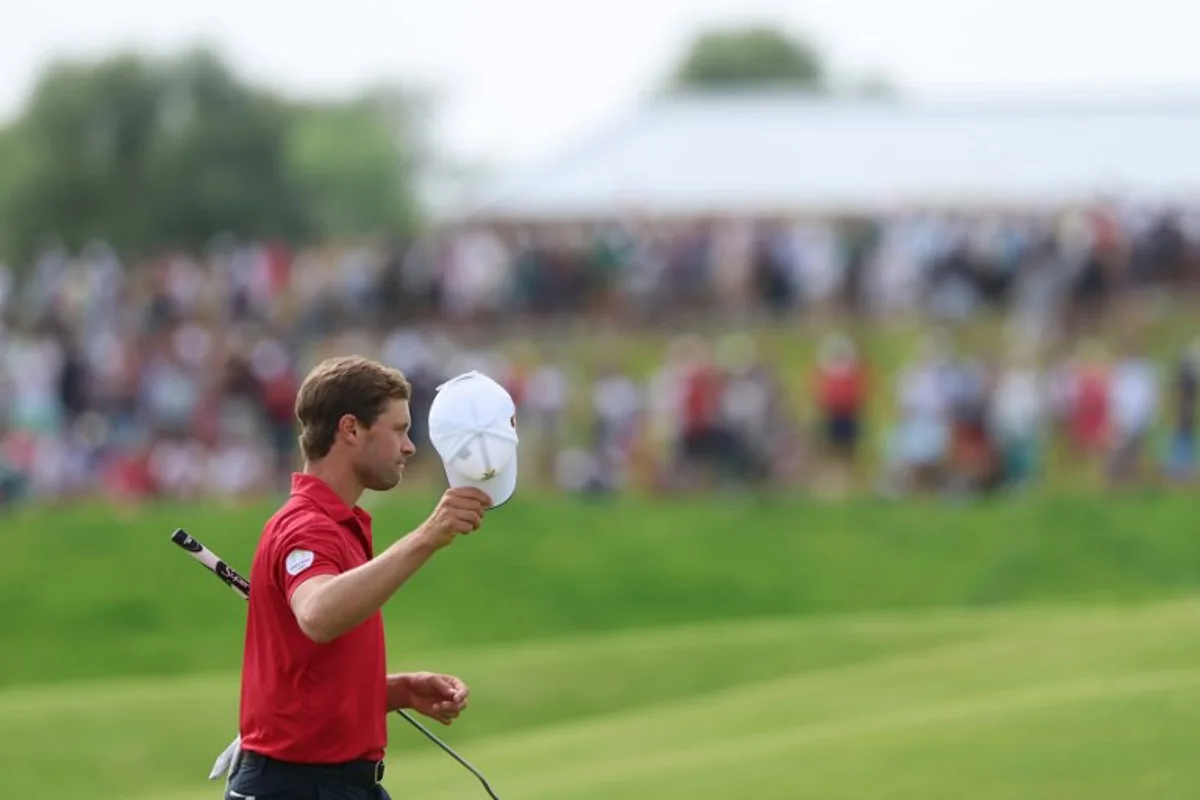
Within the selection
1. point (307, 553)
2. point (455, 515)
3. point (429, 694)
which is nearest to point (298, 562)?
point (307, 553)

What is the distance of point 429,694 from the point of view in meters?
7.86

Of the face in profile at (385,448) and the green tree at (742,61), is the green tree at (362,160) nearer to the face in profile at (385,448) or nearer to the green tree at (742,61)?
the green tree at (742,61)

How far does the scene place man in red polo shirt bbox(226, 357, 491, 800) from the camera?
7.22 m

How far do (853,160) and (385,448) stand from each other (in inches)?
1995

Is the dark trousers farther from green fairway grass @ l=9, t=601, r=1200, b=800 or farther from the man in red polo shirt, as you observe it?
green fairway grass @ l=9, t=601, r=1200, b=800

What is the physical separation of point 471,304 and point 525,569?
8.49 metres

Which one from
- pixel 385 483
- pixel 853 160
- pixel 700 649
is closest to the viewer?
pixel 385 483

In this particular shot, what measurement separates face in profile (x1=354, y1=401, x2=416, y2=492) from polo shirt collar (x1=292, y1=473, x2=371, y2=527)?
0.33ft

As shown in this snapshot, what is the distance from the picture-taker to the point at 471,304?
40.2m

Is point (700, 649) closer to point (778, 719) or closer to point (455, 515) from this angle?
point (778, 719)

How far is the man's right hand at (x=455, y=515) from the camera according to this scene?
265 inches

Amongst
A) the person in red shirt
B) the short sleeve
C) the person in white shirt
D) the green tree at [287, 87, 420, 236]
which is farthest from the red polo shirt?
the green tree at [287, 87, 420, 236]

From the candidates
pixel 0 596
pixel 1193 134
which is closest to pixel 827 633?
pixel 0 596

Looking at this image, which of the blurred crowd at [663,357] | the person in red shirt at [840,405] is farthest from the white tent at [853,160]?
the person in red shirt at [840,405]
